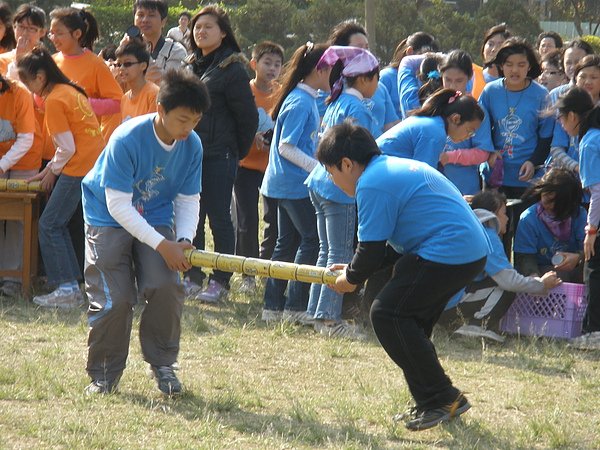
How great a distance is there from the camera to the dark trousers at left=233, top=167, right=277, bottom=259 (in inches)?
345

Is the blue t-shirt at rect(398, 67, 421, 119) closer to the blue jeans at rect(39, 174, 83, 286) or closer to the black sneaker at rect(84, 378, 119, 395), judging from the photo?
the blue jeans at rect(39, 174, 83, 286)

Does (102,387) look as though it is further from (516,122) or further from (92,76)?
(516,122)

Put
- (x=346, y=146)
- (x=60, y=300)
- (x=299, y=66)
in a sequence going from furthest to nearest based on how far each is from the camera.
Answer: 1. (x=60, y=300)
2. (x=299, y=66)
3. (x=346, y=146)

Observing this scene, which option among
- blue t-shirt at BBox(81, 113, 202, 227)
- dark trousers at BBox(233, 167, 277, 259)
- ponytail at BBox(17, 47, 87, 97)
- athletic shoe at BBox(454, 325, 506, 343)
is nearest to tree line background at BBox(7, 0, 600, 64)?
dark trousers at BBox(233, 167, 277, 259)

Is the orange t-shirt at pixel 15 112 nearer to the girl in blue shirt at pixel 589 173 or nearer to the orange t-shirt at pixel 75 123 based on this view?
the orange t-shirt at pixel 75 123

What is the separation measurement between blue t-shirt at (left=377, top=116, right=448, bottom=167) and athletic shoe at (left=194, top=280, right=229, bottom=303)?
6.82ft

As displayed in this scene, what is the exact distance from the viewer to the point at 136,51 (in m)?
8.31

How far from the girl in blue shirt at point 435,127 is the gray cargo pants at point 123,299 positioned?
6.03 feet

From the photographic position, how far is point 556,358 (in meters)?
6.89

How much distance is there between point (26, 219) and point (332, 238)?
246 cm

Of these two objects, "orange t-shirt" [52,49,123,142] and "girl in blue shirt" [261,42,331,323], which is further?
"orange t-shirt" [52,49,123,142]

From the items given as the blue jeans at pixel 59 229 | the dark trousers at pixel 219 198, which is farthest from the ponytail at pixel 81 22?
the dark trousers at pixel 219 198

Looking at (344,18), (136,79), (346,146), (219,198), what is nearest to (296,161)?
(219,198)

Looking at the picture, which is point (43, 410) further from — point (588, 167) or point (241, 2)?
point (241, 2)
